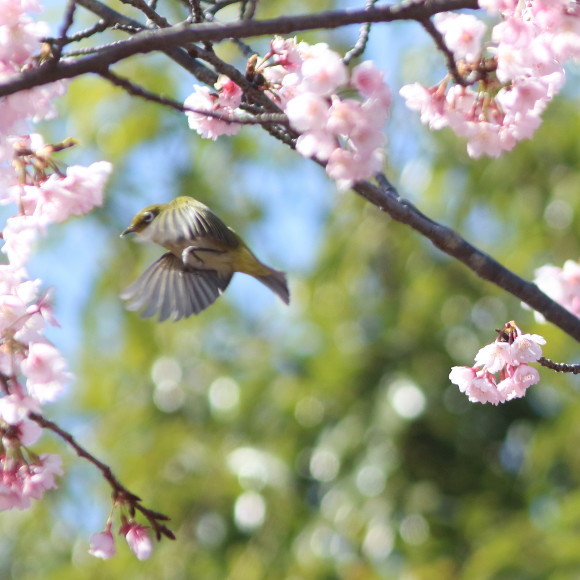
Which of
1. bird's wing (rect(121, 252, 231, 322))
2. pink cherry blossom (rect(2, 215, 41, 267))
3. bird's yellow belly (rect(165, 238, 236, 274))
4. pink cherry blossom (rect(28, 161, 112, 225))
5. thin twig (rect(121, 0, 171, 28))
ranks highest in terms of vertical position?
thin twig (rect(121, 0, 171, 28))

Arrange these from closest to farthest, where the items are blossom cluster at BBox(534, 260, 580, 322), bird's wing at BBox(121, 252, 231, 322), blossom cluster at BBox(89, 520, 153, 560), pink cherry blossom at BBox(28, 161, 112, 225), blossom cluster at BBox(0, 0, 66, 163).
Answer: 1. blossom cluster at BBox(0, 0, 66, 163)
2. pink cherry blossom at BBox(28, 161, 112, 225)
3. blossom cluster at BBox(89, 520, 153, 560)
4. bird's wing at BBox(121, 252, 231, 322)
5. blossom cluster at BBox(534, 260, 580, 322)

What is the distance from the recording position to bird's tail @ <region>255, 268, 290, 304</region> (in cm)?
264

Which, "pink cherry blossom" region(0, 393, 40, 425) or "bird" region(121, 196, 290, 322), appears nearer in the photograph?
"pink cherry blossom" region(0, 393, 40, 425)

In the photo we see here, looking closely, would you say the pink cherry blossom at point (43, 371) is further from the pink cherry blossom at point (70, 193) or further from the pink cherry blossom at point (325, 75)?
the pink cherry blossom at point (325, 75)

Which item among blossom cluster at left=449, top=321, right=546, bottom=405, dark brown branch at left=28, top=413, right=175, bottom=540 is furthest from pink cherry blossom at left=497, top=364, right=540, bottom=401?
dark brown branch at left=28, top=413, right=175, bottom=540

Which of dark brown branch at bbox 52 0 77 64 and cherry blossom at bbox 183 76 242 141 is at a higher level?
dark brown branch at bbox 52 0 77 64

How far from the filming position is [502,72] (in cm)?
174

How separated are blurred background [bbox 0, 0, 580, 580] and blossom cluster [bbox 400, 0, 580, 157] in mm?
2410

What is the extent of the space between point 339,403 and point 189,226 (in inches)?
123

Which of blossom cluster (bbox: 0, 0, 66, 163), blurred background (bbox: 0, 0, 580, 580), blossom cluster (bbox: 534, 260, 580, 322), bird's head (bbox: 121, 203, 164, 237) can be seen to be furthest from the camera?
blurred background (bbox: 0, 0, 580, 580)

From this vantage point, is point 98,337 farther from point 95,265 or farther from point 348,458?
point 348,458

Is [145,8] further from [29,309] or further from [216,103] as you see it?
[29,309]

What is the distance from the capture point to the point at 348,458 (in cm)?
494

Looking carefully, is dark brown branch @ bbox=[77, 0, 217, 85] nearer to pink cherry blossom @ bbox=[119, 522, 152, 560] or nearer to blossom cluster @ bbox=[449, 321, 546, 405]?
blossom cluster @ bbox=[449, 321, 546, 405]
